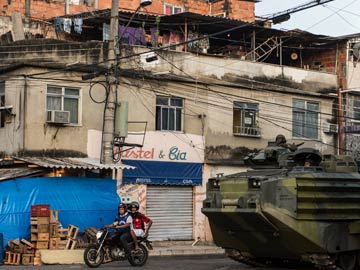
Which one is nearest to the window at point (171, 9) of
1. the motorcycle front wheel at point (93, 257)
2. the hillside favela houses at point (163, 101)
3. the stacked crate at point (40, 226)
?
the hillside favela houses at point (163, 101)

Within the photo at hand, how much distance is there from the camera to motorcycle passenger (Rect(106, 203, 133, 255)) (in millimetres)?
17062

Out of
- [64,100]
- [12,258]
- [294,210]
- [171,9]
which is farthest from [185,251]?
[171,9]

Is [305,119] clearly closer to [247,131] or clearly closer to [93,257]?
[247,131]

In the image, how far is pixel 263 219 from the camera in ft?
45.7

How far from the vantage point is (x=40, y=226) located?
1900 cm

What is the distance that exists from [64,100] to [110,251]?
758cm

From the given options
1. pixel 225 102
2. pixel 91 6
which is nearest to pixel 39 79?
pixel 225 102

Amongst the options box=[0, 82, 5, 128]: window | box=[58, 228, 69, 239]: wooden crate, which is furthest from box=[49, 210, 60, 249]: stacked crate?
box=[0, 82, 5, 128]: window

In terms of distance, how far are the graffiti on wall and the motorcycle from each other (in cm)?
639

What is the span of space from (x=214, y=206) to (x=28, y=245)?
6160mm

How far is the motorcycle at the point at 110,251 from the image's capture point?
55.3 feet

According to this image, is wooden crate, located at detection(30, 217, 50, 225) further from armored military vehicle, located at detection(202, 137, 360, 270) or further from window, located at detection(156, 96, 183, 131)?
window, located at detection(156, 96, 183, 131)

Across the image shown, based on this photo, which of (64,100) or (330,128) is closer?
(64,100)

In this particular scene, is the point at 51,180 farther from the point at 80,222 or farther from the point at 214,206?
the point at 214,206
